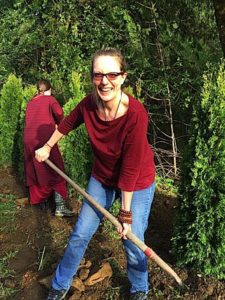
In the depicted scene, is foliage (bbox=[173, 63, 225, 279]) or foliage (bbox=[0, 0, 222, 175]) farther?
foliage (bbox=[0, 0, 222, 175])

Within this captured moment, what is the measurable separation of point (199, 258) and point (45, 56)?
26.9ft

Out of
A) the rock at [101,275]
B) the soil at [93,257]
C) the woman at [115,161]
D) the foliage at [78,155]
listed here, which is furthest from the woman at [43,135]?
the woman at [115,161]

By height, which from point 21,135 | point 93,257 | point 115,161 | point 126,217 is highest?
point 115,161

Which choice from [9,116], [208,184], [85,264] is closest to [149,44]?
[9,116]

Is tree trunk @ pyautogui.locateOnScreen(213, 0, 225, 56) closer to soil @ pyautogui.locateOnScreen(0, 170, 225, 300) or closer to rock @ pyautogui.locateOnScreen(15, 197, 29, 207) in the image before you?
soil @ pyautogui.locateOnScreen(0, 170, 225, 300)

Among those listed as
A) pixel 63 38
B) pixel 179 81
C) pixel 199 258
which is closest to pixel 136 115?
pixel 199 258

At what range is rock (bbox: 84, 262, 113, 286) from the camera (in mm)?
3861

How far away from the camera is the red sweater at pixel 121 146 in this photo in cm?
301

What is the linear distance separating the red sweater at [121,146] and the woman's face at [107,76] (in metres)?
0.17

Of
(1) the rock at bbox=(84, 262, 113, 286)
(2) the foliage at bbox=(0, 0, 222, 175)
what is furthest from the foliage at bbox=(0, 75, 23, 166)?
(1) the rock at bbox=(84, 262, 113, 286)

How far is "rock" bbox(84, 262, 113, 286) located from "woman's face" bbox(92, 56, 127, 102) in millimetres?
1724

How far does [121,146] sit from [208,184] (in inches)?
40.5

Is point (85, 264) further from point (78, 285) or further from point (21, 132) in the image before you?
point (21, 132)

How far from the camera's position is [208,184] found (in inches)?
146
